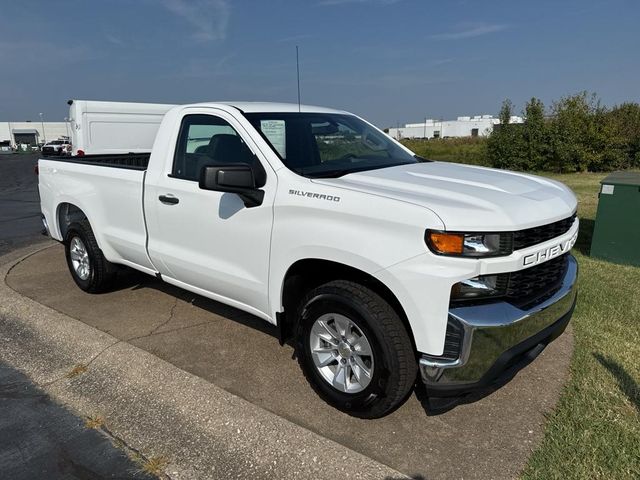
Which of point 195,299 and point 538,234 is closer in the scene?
point 538,234

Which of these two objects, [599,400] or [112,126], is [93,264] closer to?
[599,400]

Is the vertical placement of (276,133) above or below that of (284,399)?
above

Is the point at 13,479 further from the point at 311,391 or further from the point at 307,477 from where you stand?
the point at 311,391

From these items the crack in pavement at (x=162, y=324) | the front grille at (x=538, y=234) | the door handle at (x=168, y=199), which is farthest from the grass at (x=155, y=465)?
the front grille at (x=538, y=234)

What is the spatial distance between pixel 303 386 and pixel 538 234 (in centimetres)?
179

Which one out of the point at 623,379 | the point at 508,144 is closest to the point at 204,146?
the point at 623,379

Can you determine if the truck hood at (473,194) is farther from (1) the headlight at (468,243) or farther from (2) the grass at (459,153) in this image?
(2) the grass at (459,153)

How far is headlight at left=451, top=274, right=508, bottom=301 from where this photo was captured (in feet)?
8.36

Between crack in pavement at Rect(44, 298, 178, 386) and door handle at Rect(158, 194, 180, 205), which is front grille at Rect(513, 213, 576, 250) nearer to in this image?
door handle at Rect(158, 194, 180, 205)

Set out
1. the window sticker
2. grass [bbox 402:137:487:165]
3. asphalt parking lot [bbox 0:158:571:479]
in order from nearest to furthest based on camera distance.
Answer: asphalt parking lot [bbox 0:158:571:479] → the window sticker → grass [bbox 402:137:487:165]

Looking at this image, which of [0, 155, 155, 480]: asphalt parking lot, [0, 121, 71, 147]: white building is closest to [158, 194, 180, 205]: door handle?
[0, 155, 155, 480]: asphalt parking lot

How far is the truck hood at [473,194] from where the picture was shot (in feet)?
8.33

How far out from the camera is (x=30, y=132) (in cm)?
9481

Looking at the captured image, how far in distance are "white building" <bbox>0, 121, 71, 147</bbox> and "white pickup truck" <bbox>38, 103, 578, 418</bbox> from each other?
96.8 m
